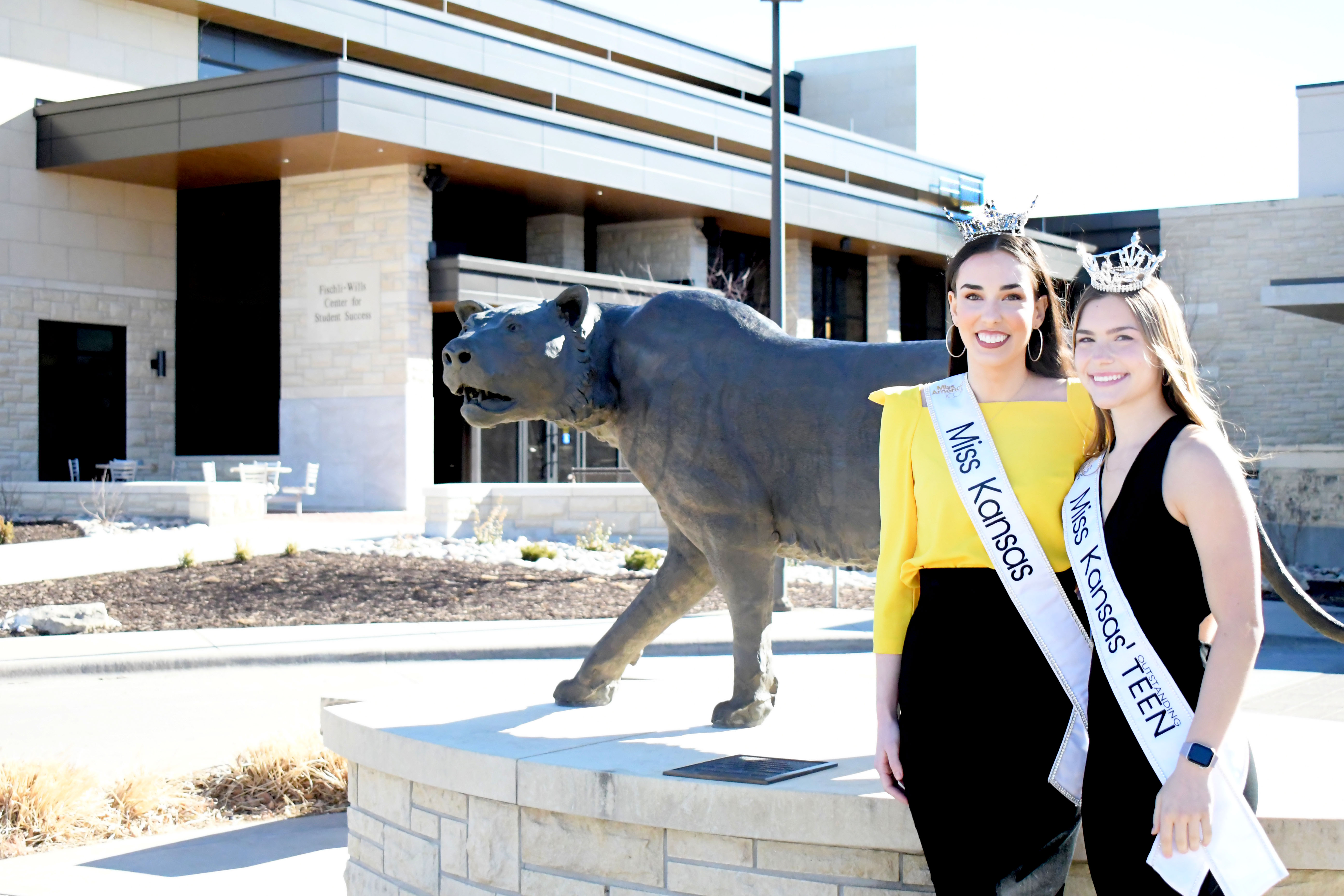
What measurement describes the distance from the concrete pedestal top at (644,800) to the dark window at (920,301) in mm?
33791

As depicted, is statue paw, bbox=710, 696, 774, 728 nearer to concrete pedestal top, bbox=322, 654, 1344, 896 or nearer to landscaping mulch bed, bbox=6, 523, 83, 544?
concrete pedestal top, bbox=322, 654, 1344, 896

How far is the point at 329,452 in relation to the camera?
26000 mm

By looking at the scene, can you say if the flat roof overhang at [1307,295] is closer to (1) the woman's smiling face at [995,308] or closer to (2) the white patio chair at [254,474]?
(2) the white patio chair at [254,474]

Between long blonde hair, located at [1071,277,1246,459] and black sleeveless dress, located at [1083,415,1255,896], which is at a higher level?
long blonde hair, located at [1071,277,1246,459]

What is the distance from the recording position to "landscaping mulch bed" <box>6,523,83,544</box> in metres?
17.7

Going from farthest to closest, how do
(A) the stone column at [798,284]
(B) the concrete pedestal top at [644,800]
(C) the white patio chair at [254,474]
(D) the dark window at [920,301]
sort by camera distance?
1. (D) the dark window at [920,301]
2. (A) the stone column at [798,284]
3. (C) the white patio chair at [254,474]
4. (B) the concrete pedestal top at [644,800]

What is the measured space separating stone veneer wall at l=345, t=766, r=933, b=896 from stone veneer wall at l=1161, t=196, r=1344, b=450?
31.9 m

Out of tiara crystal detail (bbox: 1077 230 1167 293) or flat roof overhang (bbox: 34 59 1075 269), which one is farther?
flat roof overhang (bbox: 34 59 1075 269)

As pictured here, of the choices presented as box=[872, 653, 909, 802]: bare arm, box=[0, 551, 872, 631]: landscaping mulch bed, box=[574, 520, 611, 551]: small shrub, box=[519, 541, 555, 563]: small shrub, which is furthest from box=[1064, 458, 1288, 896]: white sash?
box=[574, 520, 611, 551]: small shrub

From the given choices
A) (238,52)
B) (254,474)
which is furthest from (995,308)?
(238,52)

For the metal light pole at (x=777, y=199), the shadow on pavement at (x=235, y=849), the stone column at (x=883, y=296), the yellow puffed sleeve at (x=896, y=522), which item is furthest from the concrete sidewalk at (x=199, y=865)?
the stone column at (x=883, y=296)

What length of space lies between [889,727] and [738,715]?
6.00 feet

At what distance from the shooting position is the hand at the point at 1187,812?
2402 mm

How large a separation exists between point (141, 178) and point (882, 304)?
19.0 metres
